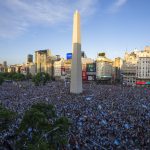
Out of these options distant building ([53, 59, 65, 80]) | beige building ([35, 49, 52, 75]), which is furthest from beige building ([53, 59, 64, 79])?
beige building ([35, 49, 52, 75])

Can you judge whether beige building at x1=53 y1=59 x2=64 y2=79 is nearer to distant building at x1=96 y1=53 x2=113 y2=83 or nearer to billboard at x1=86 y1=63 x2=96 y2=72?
billboard at x1=86 y1=63 x2=96 y2=72

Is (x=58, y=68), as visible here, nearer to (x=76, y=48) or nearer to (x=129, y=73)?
(x=129, y=73)

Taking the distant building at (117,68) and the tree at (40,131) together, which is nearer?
the tree at (40,131)

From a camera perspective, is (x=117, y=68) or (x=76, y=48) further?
(x=117, y=68)

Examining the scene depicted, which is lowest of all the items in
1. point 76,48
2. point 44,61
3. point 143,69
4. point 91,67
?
point 143,69

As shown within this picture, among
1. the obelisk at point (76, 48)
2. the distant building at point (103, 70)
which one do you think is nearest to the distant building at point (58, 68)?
the distant building at point (103, 70)

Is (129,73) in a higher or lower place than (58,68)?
lower

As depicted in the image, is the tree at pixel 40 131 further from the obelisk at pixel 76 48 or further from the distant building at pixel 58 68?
the distant building at pixel 58 68

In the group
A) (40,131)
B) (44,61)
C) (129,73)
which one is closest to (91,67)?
(129,73)

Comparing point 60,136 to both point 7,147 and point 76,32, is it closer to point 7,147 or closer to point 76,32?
point 7,147

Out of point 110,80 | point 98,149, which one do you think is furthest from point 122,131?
point 110,80

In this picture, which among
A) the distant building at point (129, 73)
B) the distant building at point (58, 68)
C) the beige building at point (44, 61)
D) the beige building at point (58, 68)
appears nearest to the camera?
the distant building at point (129, 73)
